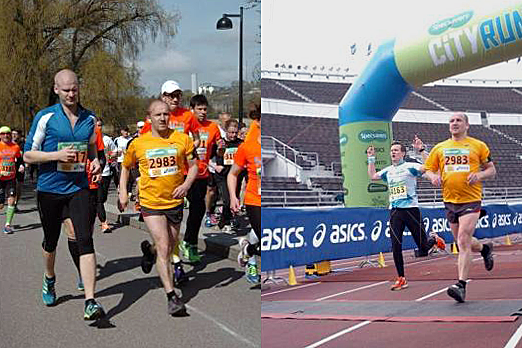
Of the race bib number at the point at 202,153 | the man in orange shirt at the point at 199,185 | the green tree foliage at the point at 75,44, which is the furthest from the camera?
the green tree foliage at the point at 75,44

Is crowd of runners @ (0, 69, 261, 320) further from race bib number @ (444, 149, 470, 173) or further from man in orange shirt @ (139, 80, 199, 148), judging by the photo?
race bib number @ (444, 149, 470, 173)

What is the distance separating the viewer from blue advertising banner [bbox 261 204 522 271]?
2176 millimetres

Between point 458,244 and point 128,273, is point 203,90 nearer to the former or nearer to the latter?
point 128,273

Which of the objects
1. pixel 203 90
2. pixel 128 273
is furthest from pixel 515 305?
pixel 203 90

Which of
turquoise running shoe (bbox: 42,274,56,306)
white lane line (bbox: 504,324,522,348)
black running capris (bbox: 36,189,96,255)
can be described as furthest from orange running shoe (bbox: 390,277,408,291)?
turquoise running shoe (bbox: 42,274,56,306)

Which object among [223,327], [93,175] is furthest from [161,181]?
[223,327]

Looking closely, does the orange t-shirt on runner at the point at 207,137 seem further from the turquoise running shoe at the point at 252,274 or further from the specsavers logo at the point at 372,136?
the specsavers logo at the point at 372,136

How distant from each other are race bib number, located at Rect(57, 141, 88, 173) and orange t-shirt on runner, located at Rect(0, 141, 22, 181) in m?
5.10

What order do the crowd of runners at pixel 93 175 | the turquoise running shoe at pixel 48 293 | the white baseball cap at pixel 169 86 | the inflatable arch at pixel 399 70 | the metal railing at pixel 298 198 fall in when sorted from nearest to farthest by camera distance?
the inflatable arch at pixel 399 70, the metal railing at pixel 298 198, the crowd of runners at pixel 93 175, the turquoise running shoe at pixel 48 293, the white baseball cap at pixel 169 86

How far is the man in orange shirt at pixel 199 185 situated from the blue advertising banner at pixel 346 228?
3033 millimetres

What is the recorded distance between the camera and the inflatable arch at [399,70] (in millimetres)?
1818

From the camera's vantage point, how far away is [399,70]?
1.99 metres

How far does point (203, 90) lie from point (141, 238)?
2122 mm

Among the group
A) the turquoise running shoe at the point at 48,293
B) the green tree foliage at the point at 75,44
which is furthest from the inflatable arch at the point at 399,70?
the green tree foliage at the point at 75,44
